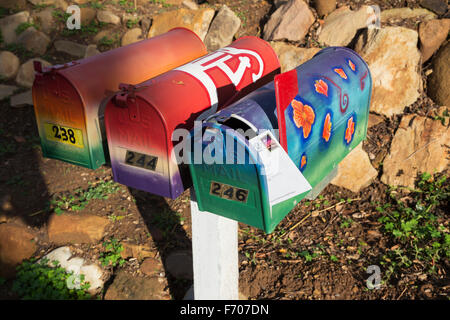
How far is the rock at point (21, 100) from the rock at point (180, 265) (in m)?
3.16

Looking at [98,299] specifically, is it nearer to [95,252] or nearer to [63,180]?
[95,252]

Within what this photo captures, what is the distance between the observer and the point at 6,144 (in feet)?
15.6

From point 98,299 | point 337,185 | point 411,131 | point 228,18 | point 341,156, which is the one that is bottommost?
point 98,299

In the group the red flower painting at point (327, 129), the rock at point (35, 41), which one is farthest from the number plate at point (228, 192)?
the rock at point (35, 41)

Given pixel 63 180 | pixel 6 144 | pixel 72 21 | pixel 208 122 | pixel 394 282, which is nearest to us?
pixel 208 122

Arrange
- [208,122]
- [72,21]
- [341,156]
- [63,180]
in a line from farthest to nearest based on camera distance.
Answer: [72,21] → [63,180] → [341,156] → [208,122]

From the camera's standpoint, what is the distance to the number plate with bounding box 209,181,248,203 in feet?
5.67

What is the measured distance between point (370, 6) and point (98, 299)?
385 cm

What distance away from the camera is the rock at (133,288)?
3.02m

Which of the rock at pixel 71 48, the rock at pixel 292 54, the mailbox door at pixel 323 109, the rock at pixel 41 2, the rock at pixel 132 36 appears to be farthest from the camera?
the rock at pixel 41 2

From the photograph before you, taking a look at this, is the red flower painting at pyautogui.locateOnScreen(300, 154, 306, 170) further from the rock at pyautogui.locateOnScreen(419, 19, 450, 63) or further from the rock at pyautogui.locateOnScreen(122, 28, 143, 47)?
the rock at pyautogui.locateOnScreen(122, 28, 143, 47)

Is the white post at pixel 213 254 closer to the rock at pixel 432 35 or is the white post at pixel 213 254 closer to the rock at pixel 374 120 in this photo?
the rock at pixel 374 120

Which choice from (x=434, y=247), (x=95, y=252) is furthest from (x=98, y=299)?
(x=434, y=247)

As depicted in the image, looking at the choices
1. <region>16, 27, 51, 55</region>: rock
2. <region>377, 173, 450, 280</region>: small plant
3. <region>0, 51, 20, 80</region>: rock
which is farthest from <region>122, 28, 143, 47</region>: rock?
<region>377, 173, 450, 280</region>: small plant
